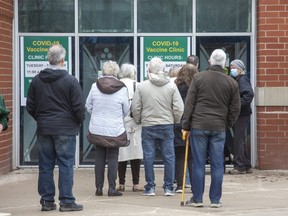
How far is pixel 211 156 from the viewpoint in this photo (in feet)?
30.8

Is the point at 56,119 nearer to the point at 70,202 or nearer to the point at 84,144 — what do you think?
the point at 70,202

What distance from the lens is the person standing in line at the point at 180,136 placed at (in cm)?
1081

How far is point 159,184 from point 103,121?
1890 millimetres

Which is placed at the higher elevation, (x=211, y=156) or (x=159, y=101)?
(x=159, y=101)

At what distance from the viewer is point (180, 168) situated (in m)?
11.0

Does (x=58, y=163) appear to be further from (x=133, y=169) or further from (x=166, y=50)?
(x=166, y=50)

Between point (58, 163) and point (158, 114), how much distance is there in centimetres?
180

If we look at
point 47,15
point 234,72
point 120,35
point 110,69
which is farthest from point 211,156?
point 47,15

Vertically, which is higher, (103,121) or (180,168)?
(103,121)

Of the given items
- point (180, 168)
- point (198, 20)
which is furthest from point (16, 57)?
point (180, 168)

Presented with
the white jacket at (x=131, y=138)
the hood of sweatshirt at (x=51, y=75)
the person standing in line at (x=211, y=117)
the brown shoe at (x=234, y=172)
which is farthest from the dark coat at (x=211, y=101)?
the brown shoe at (x=234, y=172)

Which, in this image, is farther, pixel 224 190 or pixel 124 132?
pixel 224 190

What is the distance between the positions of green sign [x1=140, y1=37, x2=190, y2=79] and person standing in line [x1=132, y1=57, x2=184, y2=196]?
9.94 feet

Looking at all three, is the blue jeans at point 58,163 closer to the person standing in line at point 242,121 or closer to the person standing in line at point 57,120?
the person standing in line at point 57,120
